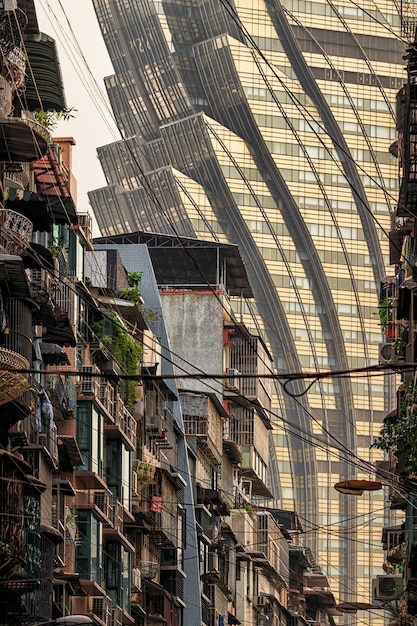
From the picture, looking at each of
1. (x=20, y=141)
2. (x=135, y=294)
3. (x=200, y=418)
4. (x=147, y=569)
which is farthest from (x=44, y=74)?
(x=200, y=418)

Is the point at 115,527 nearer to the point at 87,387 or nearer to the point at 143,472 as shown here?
Result: the point at 87,387

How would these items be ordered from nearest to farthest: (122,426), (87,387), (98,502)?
(87,387) < (98,502) < (122,426)

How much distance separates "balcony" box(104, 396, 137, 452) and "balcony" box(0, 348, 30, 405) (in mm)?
28155

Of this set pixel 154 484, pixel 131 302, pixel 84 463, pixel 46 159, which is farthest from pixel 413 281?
pixel 154 484

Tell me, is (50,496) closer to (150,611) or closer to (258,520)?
(150,611)

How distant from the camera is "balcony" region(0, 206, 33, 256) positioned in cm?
4747

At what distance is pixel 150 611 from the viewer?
86.9 m

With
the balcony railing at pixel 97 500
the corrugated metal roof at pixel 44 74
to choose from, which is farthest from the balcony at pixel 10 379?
the balcony railing at pixel 97 500

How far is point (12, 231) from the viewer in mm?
47688

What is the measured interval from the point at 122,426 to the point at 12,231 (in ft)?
96.3

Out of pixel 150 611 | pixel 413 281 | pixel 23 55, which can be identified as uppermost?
pixel 23 55

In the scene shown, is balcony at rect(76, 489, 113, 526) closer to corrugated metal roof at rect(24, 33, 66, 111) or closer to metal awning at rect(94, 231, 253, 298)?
corrugated metal roof at rect(24, 33, 66, 111)

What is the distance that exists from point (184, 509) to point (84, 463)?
26.2 m

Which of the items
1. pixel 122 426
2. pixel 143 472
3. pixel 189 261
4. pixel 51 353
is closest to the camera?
pixel 51 353
